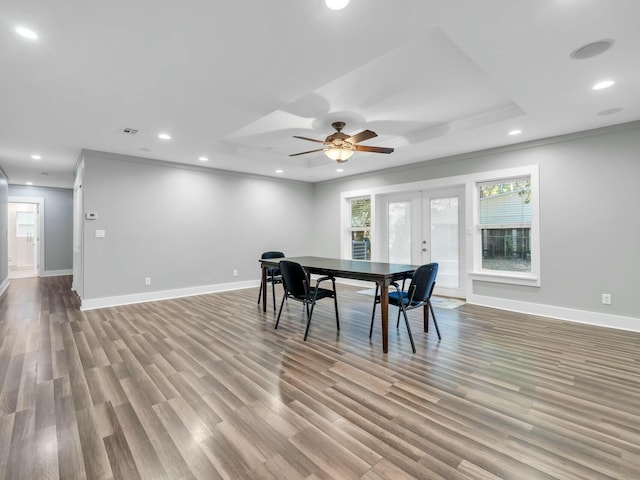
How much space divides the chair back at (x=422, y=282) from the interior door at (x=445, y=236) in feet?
8.01

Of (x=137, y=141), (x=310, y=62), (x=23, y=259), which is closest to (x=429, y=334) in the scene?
(x=310, y=62)

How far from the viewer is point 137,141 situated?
4.35 meters

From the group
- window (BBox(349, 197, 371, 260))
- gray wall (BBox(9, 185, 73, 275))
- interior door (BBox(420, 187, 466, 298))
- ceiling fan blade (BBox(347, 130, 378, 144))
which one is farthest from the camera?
A: gray wall (BBox(9, 185, 73, 275))

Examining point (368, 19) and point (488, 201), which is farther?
point (488, 201)

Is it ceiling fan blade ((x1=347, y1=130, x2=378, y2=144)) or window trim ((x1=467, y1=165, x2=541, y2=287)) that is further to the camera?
window trim ((x1=467, y1=165, x2=541, y2=287))

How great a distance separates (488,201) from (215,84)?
14.5ft

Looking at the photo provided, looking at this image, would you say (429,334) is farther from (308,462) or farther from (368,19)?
(368,19)

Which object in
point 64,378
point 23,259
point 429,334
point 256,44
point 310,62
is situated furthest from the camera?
point 23,259

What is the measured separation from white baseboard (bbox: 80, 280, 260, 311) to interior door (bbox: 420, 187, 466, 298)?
3.82 metres

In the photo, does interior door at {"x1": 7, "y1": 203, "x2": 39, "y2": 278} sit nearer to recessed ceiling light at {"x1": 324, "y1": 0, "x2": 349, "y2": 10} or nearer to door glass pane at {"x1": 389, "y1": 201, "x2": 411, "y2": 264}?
door glass pane at {"x1": 389, "y1": 201, "x2": 411, "y2": 264}

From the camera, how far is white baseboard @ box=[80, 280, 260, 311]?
15.6ft

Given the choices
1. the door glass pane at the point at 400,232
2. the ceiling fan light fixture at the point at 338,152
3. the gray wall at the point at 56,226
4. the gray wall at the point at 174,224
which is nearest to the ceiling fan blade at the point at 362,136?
the ceiling fan light fixture at the point at 338,152

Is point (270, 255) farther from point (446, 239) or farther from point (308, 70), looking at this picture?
point (308, 70)

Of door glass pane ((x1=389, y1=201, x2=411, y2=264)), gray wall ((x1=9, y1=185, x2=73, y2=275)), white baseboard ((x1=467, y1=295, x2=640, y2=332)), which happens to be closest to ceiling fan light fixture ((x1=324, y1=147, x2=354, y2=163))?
door glass pane ((x1=389, y1=201, x2=411, y2=264))
